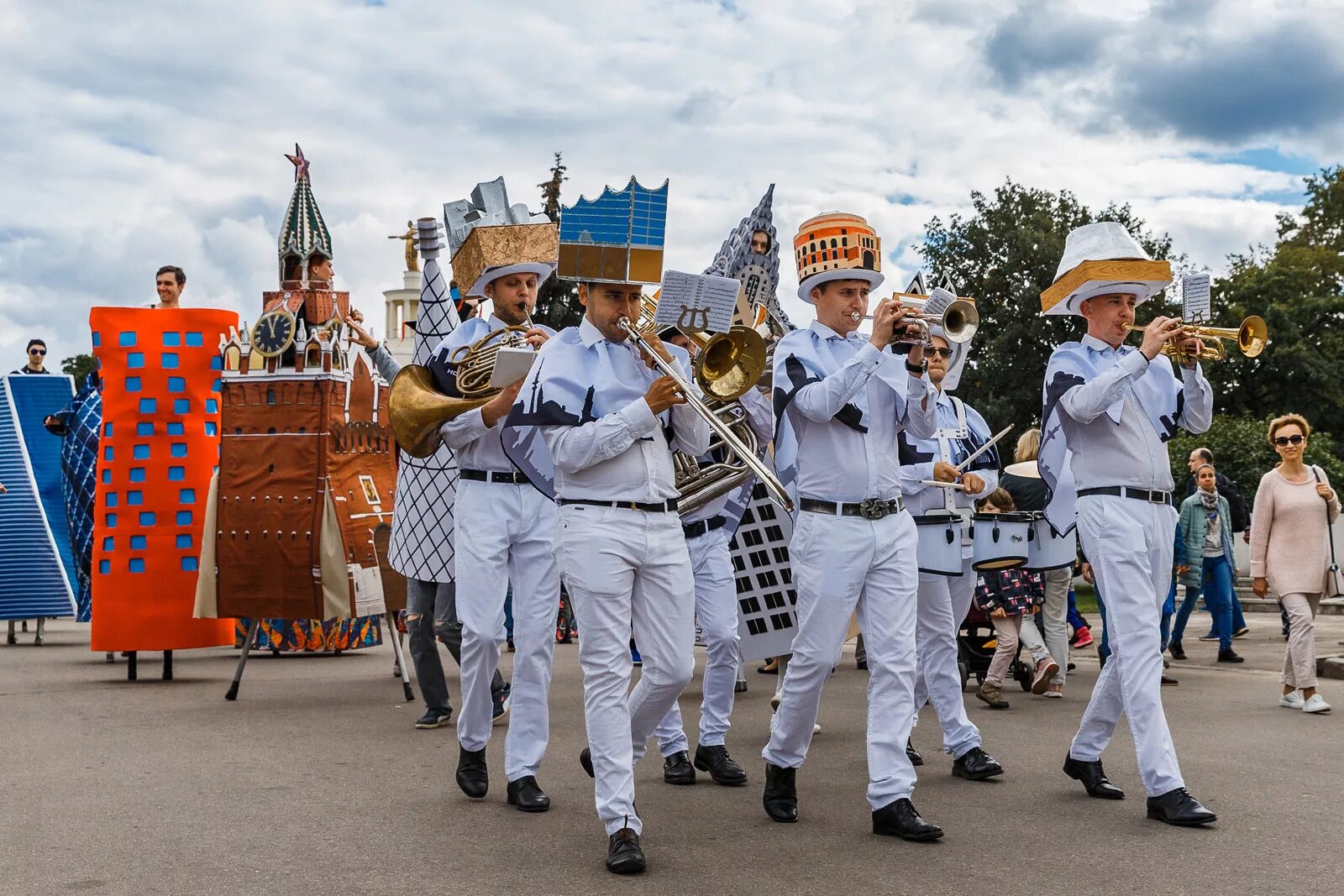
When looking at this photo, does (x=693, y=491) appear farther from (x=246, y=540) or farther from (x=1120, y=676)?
(x=246, y=540)

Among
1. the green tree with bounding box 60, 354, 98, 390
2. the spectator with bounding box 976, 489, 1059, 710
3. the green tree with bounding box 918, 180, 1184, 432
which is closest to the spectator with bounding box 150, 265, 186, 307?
the spectator with bounding box 976, 489, 1059, 710

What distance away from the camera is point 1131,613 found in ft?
20.7

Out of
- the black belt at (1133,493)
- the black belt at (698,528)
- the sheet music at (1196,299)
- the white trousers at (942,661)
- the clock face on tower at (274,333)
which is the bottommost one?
the white trousers at (942,661)

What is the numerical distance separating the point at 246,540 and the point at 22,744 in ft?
8.60

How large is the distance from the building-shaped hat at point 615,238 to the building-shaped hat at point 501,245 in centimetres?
127

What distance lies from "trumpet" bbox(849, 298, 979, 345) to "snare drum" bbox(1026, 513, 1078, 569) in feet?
15.7

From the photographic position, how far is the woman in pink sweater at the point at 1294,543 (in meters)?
10.1

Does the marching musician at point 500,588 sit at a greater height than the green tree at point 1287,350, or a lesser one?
lesser

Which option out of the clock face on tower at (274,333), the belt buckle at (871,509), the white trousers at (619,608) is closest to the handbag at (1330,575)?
the belt buckle at (871,509)

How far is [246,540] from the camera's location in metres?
10.5

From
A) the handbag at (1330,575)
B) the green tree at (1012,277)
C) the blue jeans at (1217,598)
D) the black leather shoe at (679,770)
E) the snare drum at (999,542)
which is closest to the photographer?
the black leather shoe at (679,770)

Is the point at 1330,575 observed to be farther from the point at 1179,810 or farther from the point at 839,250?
the point at 839,250

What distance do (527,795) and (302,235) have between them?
5.83 metres

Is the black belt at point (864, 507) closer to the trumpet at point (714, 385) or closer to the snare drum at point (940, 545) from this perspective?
the trumpet at point (714, 385)
